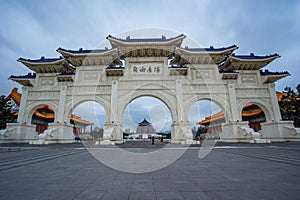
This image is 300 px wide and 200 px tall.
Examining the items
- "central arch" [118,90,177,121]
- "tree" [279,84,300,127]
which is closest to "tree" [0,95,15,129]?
"central arch" [118,90,177,121]

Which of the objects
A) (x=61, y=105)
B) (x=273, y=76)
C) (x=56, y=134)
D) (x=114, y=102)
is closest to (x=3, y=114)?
(x=61, y=105)

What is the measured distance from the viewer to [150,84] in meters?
15.4

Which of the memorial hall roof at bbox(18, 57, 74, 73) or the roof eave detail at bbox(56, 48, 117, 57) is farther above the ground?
the roof eave detail at bbox(56, 48, 117, 57)

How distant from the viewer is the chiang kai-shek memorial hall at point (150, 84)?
14.9 m

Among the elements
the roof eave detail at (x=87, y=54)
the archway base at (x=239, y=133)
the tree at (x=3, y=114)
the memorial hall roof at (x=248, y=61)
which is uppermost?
the roof eave detail at (x=87, y=54)

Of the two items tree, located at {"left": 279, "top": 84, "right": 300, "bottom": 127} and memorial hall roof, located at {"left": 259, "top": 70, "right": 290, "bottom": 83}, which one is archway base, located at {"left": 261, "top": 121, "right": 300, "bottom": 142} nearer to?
tree, located at {"left": 279, "top": 84, "right": 300, "bottom": 127}

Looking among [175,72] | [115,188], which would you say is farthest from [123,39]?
[115,188]

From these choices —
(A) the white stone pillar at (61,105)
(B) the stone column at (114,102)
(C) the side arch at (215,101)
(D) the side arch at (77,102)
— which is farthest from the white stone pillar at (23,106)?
(C) the side arch at (215,101)

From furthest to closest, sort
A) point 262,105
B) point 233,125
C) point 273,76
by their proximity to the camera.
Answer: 1. point 262,105
2. point 273,76
3. point 233,125

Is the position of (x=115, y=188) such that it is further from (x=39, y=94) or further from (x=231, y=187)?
(x=39, y=94)

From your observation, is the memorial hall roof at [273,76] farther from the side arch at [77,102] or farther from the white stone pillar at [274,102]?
the side arch at [77,102]

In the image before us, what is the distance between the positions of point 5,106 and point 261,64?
94.7 feet

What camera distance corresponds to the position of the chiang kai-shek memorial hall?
1488cm

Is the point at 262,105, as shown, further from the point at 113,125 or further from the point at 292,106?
the point at 113,125
